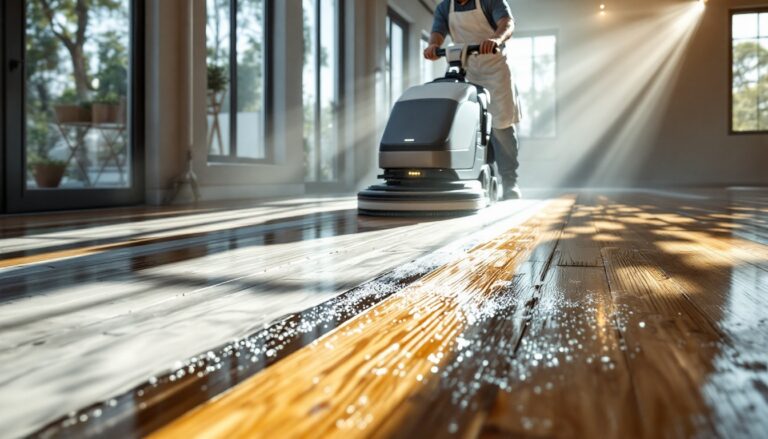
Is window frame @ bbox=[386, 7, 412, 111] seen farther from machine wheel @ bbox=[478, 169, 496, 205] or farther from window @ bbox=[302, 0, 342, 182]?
machine wheel @ bbox=[478, 169, 496, 205]

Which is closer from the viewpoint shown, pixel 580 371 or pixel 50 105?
pixel 580 371

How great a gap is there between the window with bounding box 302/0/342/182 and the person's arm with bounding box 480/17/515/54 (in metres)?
2.32

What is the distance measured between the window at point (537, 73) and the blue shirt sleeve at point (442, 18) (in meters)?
6.43

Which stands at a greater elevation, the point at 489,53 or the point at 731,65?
the point at 731,65

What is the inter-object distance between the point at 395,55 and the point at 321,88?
Result: 7.88 ft

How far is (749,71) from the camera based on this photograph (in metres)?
8.77

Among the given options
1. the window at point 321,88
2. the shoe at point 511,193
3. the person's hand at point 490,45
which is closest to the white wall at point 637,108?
the window at point 321,88

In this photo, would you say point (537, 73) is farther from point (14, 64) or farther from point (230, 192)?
point (14, 64)

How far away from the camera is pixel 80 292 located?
80 centimetres

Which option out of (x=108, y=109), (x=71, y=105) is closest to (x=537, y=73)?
(x=108, y=109)

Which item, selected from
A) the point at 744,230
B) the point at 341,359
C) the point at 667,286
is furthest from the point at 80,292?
the point at 744,230

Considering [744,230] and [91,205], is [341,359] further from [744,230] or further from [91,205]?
[91,205]

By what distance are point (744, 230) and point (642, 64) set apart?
8.12 meters

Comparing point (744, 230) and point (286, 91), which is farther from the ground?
point (286, 91)
